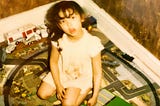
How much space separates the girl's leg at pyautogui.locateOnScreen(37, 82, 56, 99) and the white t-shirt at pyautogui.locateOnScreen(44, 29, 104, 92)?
0.09 feet

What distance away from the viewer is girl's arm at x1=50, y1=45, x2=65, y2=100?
1760mm

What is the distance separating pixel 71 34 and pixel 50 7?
38 centimetres

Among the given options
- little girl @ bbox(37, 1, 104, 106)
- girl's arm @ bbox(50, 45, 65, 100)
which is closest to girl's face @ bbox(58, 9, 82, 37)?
little girl @ bbox(37, 1, 104, 106)

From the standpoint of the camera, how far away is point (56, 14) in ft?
5.81

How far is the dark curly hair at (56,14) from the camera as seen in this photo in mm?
1765

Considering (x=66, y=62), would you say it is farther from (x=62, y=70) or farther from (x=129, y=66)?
(x=129, y=66)

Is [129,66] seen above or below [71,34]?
below

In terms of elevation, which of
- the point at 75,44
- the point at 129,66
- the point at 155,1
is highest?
the point at 155,1

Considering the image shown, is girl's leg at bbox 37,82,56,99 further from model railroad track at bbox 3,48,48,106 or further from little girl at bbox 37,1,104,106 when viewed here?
model railroad track at bbox 3,48,48,106

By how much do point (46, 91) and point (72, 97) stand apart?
15 centimetres

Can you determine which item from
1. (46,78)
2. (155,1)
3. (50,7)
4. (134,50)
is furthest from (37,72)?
(155,1)

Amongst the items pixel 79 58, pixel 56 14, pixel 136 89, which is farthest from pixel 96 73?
pixel 56 14

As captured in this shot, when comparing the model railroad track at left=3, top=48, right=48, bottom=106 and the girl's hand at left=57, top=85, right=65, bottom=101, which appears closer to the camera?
the girl's hand at left=57, top=85, right=65, bottom=101

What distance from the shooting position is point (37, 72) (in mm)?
1909
